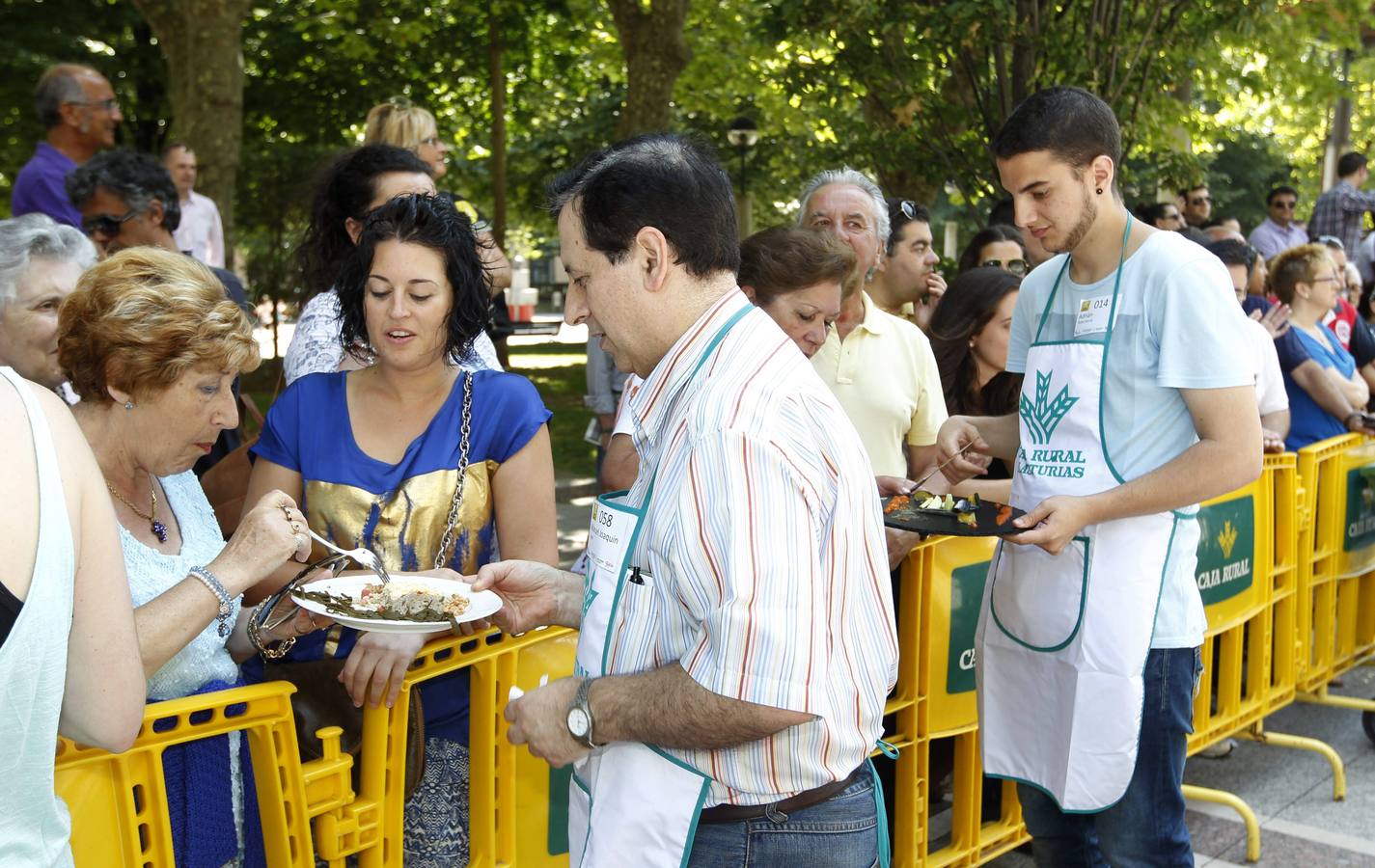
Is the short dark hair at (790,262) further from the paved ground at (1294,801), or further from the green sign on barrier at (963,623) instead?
the paved ground at (1294,801)

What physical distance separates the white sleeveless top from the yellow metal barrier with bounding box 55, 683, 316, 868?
0.33 metres

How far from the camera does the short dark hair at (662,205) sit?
1.88 metres

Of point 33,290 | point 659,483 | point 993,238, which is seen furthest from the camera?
point 993,238

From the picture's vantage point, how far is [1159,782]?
3154mm

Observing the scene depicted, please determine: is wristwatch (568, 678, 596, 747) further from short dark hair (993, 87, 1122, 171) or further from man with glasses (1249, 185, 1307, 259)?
man with glasses (1249, 185, 1307, 259)

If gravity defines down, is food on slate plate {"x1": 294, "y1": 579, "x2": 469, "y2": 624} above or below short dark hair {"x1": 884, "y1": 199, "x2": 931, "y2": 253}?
below

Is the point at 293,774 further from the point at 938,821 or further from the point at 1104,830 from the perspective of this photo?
the point at 938,821

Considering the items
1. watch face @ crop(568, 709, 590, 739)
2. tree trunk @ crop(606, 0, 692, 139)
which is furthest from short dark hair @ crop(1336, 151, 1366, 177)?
watch face @ crop(568, 709, 590, 739)

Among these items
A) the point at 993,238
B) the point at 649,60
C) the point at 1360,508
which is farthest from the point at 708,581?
the point at 649,60

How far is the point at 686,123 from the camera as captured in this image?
74.0 feet

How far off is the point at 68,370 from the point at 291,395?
0.55 metres

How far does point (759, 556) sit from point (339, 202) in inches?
109

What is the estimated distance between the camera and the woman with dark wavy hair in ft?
15.7

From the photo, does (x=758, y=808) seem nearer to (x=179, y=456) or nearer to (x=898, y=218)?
(x=179, y=456)
